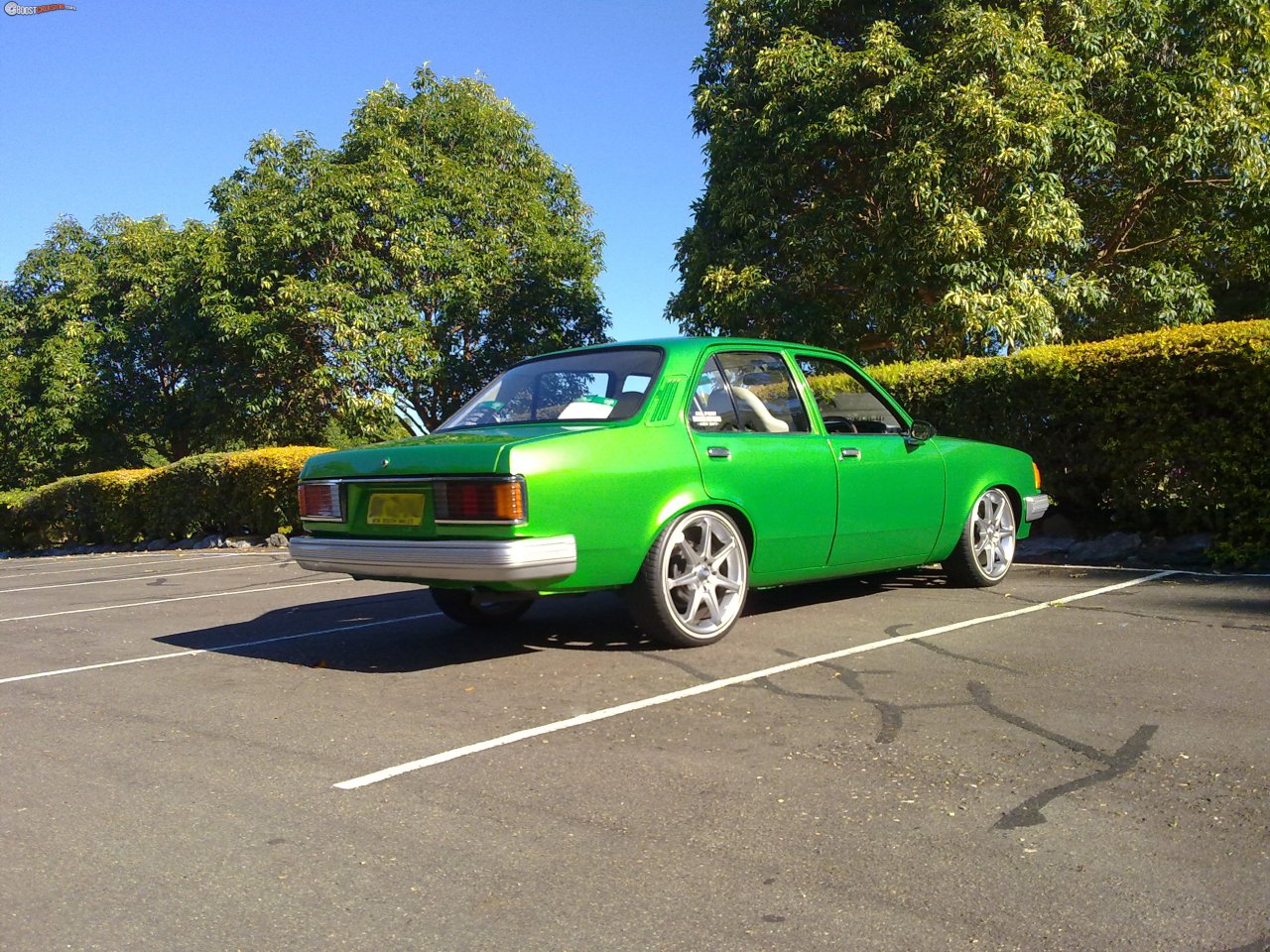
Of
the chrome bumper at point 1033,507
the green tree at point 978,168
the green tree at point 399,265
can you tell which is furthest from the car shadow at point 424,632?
the green tree at point 399,265

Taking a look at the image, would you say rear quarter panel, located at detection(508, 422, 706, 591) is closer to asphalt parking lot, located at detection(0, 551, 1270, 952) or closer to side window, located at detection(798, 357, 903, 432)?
asphalt parking lot, located at detection(0, 551, 1270, 952)

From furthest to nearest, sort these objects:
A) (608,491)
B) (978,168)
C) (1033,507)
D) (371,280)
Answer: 1. (371,280)
2. (978,168)
3. (1033,507)
4. (608,491)

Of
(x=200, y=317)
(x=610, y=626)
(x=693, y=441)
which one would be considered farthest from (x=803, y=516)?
(x=200, y=317)

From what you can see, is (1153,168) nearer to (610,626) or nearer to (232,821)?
(610,626)

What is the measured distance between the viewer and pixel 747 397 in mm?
6016

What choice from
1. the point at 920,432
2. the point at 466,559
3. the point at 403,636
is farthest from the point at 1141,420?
the point at 466,559

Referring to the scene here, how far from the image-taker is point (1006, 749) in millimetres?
3676

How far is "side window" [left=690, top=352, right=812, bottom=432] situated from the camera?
18.7ft

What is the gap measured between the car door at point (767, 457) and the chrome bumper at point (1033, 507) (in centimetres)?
223

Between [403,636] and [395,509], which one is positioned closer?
[395,509]

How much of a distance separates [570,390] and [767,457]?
3.70ft

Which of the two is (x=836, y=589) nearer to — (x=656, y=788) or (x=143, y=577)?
(x=656, y=788)

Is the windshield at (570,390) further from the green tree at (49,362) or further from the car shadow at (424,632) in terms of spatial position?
the green tree at (49,362)

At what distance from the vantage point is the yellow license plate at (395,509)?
511cm
